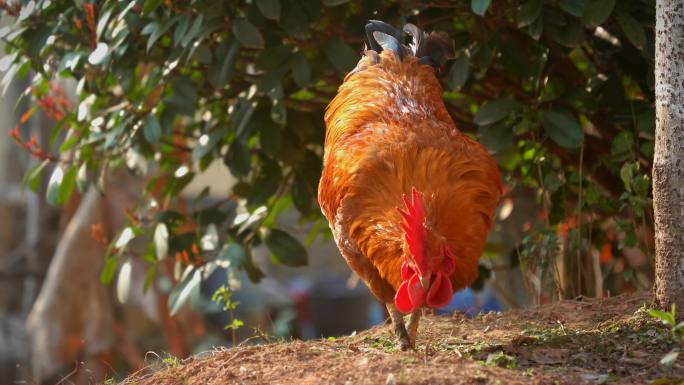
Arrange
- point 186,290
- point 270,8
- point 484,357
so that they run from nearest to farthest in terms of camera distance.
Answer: point 484,357 → point 270,8 → point 186,290

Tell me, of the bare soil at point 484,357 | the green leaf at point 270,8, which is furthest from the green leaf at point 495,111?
the green leaf at point 270,8

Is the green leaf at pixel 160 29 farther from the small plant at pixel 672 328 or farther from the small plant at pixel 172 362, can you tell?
the small plant at pixel 672 328

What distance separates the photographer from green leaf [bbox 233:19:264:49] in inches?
186

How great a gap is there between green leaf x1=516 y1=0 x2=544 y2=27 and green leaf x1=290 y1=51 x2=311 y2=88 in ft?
3.87

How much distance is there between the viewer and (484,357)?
3783 millimetres

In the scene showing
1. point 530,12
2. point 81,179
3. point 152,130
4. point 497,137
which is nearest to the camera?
point 530,12

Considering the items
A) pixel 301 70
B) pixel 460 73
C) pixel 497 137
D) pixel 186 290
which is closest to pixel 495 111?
pixel 497 137

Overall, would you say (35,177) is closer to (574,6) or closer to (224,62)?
(224,62)

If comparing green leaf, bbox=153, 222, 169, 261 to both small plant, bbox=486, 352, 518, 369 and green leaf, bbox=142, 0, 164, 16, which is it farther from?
small plant, bbox=486, 352, 518, 369

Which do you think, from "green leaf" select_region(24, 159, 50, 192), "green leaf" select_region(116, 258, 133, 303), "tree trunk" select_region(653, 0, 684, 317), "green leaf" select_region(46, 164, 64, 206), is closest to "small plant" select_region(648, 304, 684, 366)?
"tree trunk" select_region(653, 0, 684, 317)

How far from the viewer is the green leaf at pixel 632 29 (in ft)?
14.7

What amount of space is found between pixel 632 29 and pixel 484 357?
1.89 m

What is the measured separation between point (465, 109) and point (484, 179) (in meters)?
2.03

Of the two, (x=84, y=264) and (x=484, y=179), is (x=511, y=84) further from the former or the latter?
(x=84, y=264)
